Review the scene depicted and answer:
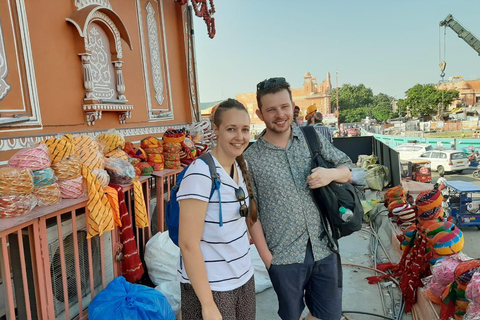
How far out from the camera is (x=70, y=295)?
2371 millimetres

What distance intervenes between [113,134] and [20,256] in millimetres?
1572

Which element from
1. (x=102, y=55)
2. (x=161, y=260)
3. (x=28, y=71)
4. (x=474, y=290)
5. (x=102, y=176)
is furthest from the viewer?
(x=102, y=55)

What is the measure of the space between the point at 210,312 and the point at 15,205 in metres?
1.31

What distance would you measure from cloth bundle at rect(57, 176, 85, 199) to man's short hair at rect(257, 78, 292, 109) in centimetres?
142

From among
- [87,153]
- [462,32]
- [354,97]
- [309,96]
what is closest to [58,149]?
[87,153]

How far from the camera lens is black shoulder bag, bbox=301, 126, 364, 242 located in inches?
69.4

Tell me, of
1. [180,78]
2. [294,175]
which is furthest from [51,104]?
[180,78]

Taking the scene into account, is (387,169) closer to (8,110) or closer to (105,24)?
(105,24)

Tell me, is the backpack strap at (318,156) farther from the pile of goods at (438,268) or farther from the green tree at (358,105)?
the green tree at (358,105)

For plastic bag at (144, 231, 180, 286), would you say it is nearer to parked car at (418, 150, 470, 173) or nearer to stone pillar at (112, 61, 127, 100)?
stone pillar at (112, 61, 127, 100)

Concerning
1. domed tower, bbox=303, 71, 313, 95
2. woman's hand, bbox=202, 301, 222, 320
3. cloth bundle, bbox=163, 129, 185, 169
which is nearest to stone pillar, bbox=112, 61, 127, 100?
cloth bundle, bbox=163, 129, 185, 169

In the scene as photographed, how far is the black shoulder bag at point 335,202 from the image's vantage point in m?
1.76

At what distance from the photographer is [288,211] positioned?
5.87 feet

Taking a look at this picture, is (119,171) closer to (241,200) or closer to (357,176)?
(241,200)
